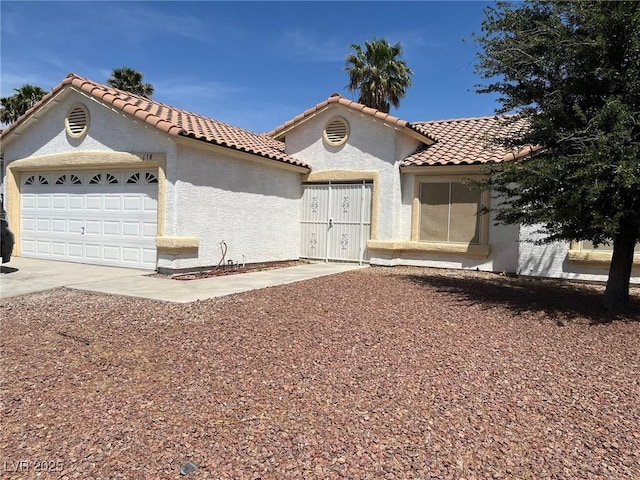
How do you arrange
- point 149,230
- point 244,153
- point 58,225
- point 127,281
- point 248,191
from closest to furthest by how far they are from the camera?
1. point 127,281
2. point 149,230
3. point 244,153
4. point 248,191
5. point 58,225

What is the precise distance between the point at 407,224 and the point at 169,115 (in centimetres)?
682

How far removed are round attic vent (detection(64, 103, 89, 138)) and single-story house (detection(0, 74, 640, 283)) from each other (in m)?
0.04

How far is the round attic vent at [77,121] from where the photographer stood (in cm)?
1154

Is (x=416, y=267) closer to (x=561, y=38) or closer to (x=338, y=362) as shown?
(x=561, y=38)

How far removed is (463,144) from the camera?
13227 millimetres

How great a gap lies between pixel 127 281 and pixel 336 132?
728 cm

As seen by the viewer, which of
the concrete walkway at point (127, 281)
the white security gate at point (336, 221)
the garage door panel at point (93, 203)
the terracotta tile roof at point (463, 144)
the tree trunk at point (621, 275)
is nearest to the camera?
the tree trunk at point (621, 275)

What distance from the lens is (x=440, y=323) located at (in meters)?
6.39

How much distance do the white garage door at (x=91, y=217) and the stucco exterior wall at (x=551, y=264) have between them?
28.8ft

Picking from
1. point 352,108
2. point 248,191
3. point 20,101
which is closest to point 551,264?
point 352,108

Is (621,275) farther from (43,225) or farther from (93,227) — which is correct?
(43,225)

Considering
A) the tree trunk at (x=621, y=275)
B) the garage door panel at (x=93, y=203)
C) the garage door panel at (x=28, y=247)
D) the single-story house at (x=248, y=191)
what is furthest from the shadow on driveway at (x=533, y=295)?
the garage door panel at (x=28, y=247)

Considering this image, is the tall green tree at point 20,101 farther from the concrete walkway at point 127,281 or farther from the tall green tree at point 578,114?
the tall green tree at point 578,114

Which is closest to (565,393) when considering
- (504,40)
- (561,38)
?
(561,38)
